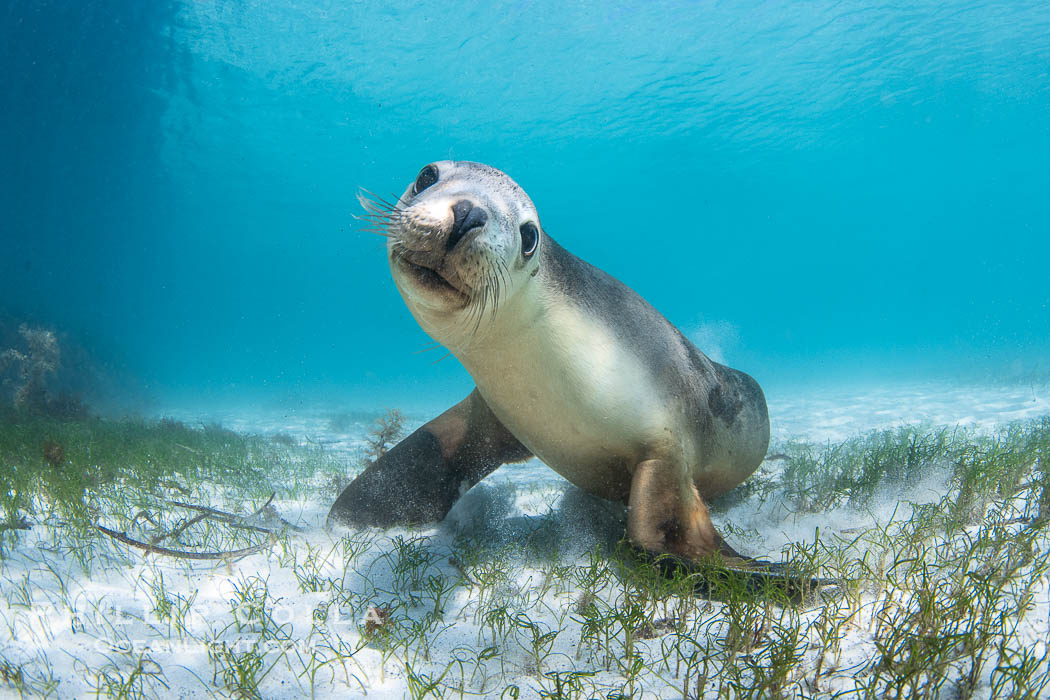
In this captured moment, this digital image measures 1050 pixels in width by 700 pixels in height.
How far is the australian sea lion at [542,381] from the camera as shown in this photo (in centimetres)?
200

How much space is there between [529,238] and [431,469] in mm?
1518

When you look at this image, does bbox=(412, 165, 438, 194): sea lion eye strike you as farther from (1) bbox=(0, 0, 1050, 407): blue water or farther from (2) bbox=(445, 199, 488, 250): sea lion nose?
(2) bbox=(445, 199, 488, 250): sea lion nose

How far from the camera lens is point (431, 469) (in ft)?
10.3

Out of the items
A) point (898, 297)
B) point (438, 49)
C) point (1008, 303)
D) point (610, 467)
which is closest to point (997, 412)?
point (610, 467)

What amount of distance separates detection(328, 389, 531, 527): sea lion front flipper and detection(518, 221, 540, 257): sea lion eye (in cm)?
119

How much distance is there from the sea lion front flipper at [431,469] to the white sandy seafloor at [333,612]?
120 millimetres

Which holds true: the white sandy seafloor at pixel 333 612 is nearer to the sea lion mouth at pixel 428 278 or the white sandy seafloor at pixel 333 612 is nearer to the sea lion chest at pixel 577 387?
the sea lion chest at pixel 577 387

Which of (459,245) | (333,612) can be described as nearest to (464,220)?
(459,245)

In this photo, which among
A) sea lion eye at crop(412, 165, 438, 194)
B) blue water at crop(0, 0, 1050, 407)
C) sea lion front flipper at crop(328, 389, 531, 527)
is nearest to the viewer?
sea lion eye at crop(412, 165, 438, 194)

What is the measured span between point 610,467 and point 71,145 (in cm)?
3172

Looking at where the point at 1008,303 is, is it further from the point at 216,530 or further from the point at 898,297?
the point at 216,530

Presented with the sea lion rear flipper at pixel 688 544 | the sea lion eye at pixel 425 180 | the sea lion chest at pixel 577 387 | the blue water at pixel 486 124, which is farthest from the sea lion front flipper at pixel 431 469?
the sea lion eye at pixel 425 180

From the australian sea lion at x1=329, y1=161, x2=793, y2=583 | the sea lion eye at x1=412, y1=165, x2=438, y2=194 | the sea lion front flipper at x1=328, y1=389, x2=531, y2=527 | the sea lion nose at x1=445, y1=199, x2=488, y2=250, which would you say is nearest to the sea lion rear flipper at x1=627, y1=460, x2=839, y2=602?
the australian sea lion at x1=329, y1=161, x2=793, y2=583

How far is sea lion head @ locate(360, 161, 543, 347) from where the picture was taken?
189cm
